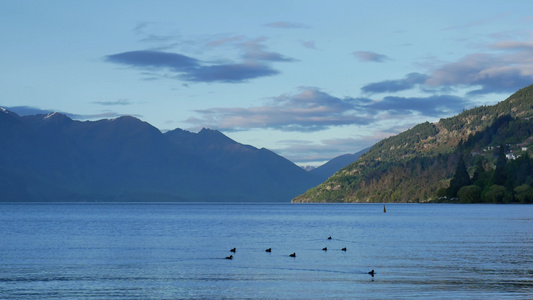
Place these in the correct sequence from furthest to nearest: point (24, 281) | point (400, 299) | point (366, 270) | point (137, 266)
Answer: point (137, 266)
point (366, 270)
point (24, 281)
point (400, 299)

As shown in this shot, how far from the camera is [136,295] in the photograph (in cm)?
5459

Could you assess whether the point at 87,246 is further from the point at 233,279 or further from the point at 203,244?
the point at 233,279

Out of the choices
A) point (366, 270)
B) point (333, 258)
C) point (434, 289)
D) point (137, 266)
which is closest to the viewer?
point (434, 289)

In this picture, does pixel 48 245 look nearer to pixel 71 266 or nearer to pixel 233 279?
pixel 71 266

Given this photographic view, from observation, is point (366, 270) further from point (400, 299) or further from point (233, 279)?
point (400, 299)

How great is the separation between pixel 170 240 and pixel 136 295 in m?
60.7

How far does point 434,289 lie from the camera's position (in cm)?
5600

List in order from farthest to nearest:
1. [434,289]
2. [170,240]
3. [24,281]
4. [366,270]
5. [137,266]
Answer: [170,240] < [137,266] < [366,270] < [24,281] < [434,289]

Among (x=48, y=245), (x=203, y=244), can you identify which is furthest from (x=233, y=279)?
(x=48, y=245)

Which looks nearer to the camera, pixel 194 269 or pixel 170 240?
pixel 194 269

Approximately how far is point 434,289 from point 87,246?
209 ft

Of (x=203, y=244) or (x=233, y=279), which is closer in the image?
(x=233, y=279)

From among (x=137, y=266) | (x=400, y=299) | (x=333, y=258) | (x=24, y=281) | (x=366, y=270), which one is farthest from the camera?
(x=333, y=258)

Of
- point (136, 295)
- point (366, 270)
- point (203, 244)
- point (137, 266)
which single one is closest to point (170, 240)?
point (203, 244)
